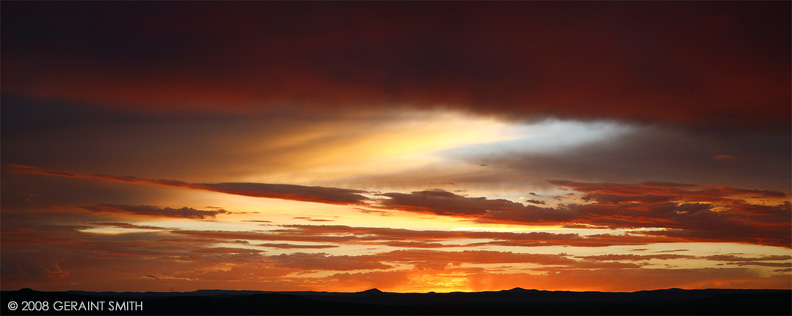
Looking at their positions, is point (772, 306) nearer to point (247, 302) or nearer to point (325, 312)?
point (325, 312)

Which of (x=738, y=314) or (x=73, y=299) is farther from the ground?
(x=73, y=299)

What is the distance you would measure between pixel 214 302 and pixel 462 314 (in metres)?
38.6

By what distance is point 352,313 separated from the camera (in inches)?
3863

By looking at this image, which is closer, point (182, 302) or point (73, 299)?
point (182, 302)

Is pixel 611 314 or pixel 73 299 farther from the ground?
pixel 73 299

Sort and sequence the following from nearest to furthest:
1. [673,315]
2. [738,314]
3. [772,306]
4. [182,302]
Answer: [673,315]
[738,314]
[182,302]
[772,306]

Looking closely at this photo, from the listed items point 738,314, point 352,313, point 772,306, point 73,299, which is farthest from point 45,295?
point 772,306

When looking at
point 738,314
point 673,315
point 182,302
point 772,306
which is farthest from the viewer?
point 772,306

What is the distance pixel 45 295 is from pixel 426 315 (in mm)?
69661

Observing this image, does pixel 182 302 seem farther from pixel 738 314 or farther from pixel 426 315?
pixel 738 314

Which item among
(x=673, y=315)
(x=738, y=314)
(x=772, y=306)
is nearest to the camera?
(x=673, y=315)

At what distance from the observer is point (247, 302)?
4316 inches

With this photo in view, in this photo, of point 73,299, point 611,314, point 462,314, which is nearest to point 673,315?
point 611,314

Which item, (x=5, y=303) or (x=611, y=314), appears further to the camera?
(x=5, y=303)
